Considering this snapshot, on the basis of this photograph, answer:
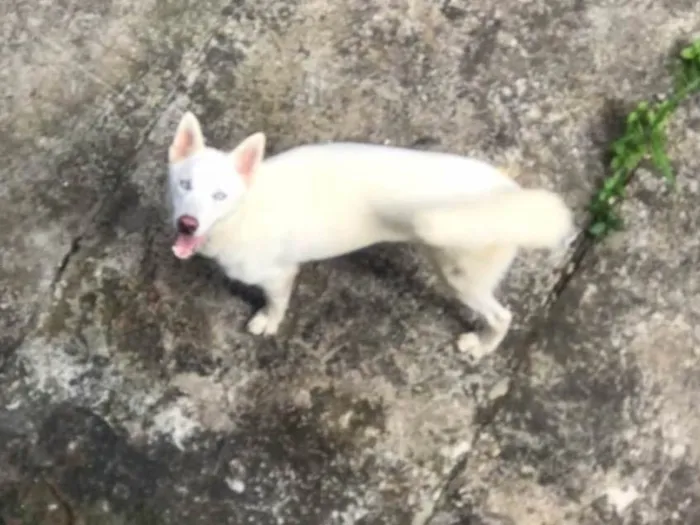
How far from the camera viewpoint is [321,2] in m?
2.65

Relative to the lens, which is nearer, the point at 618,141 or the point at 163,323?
the point at 163,323

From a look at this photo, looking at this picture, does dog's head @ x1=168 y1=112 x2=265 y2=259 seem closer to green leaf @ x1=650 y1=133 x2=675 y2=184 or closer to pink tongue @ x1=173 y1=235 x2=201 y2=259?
pink tongue @ x1=173 y1=235 x2=201 y2=259

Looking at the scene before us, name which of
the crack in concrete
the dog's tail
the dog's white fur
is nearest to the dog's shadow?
the crack in concrete

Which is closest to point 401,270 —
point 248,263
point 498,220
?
point 248,263

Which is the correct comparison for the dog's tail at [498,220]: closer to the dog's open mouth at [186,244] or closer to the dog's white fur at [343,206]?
the dog's white fur at [343,206]

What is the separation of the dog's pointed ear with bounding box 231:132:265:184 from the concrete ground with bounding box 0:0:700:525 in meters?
0.60

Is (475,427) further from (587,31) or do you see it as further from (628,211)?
(587,31)

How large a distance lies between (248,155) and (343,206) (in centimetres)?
22

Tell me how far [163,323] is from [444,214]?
774 mm

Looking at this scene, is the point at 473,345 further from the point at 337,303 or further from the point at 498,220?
the point at 498,220

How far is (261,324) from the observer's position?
2324mm

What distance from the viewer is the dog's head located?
1.78 m

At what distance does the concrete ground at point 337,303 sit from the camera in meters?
2.24

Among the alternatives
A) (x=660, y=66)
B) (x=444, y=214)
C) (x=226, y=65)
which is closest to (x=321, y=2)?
(x=226, y=65)
